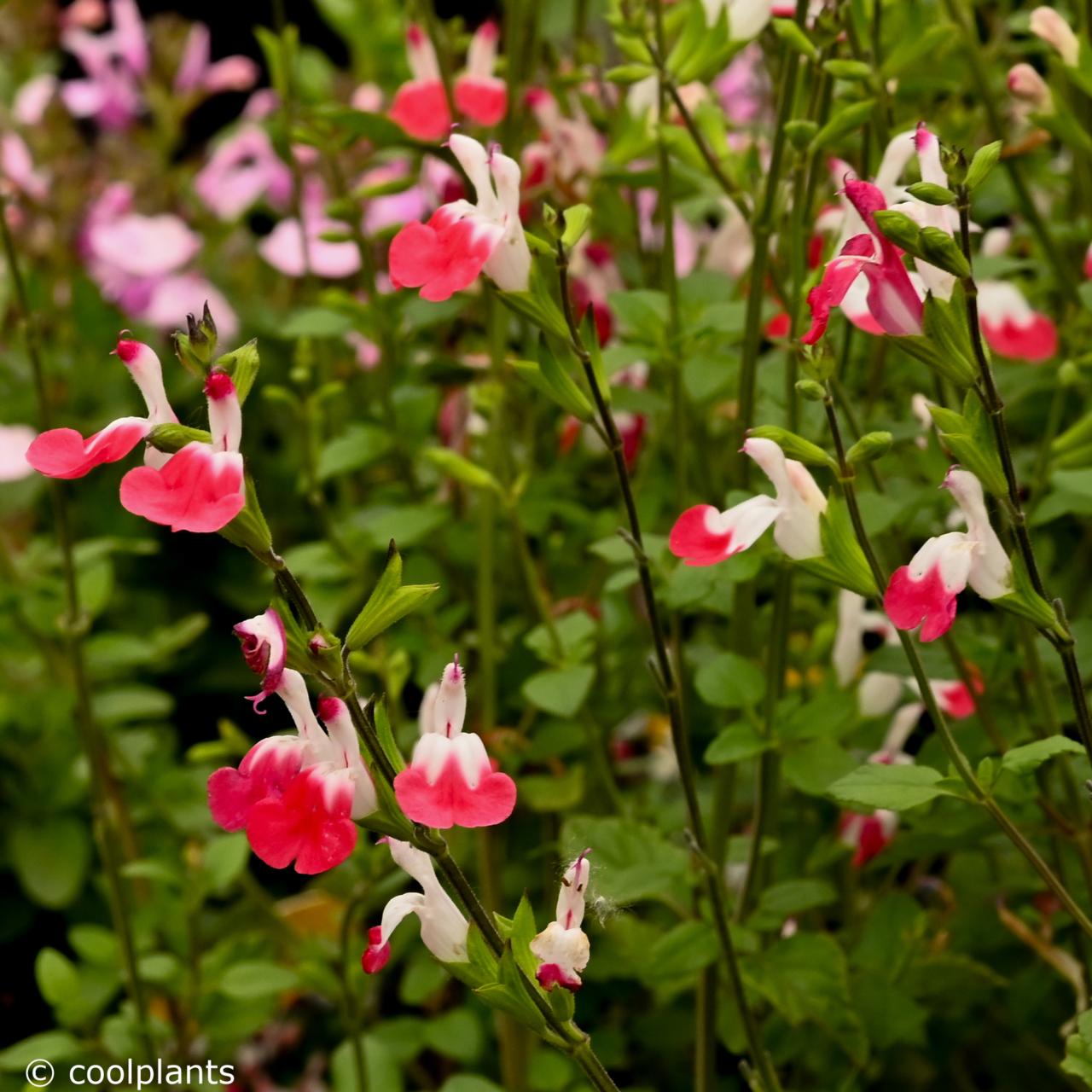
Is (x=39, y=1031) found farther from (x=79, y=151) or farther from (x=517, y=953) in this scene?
(x=79, y=151)

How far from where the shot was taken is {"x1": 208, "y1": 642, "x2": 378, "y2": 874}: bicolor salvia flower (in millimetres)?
485

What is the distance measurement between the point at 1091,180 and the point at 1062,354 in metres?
0.11

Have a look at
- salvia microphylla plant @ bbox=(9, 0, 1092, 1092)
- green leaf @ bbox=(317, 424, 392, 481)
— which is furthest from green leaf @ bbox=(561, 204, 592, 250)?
green leaf @ bbox=(317, 424, 392, 481)

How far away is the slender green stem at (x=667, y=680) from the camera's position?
601 mm

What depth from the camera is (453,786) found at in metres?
0.49

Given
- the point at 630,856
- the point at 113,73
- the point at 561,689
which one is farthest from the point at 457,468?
the point at 113,73

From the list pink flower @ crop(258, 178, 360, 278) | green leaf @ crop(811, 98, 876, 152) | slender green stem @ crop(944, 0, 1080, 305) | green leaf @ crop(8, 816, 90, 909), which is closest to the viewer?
green leaf @ crop(811, 98, 876, 152)

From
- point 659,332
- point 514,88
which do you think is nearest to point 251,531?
point 659,332

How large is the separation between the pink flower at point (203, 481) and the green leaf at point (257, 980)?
1.75 ft

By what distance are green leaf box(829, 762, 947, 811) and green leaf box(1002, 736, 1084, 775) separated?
29 mm

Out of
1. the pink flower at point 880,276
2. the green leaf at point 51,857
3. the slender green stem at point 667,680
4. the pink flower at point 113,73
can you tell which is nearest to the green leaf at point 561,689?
the slender green stem at point 667,680

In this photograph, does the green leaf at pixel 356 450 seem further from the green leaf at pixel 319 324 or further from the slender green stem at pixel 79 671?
the slender green stem at pixel 79 671

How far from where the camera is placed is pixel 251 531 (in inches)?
19.5

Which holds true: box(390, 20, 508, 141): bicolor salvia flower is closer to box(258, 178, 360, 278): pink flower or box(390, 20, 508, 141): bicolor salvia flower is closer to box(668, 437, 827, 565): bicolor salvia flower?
box(258, 178, 360, 278): pink flower
